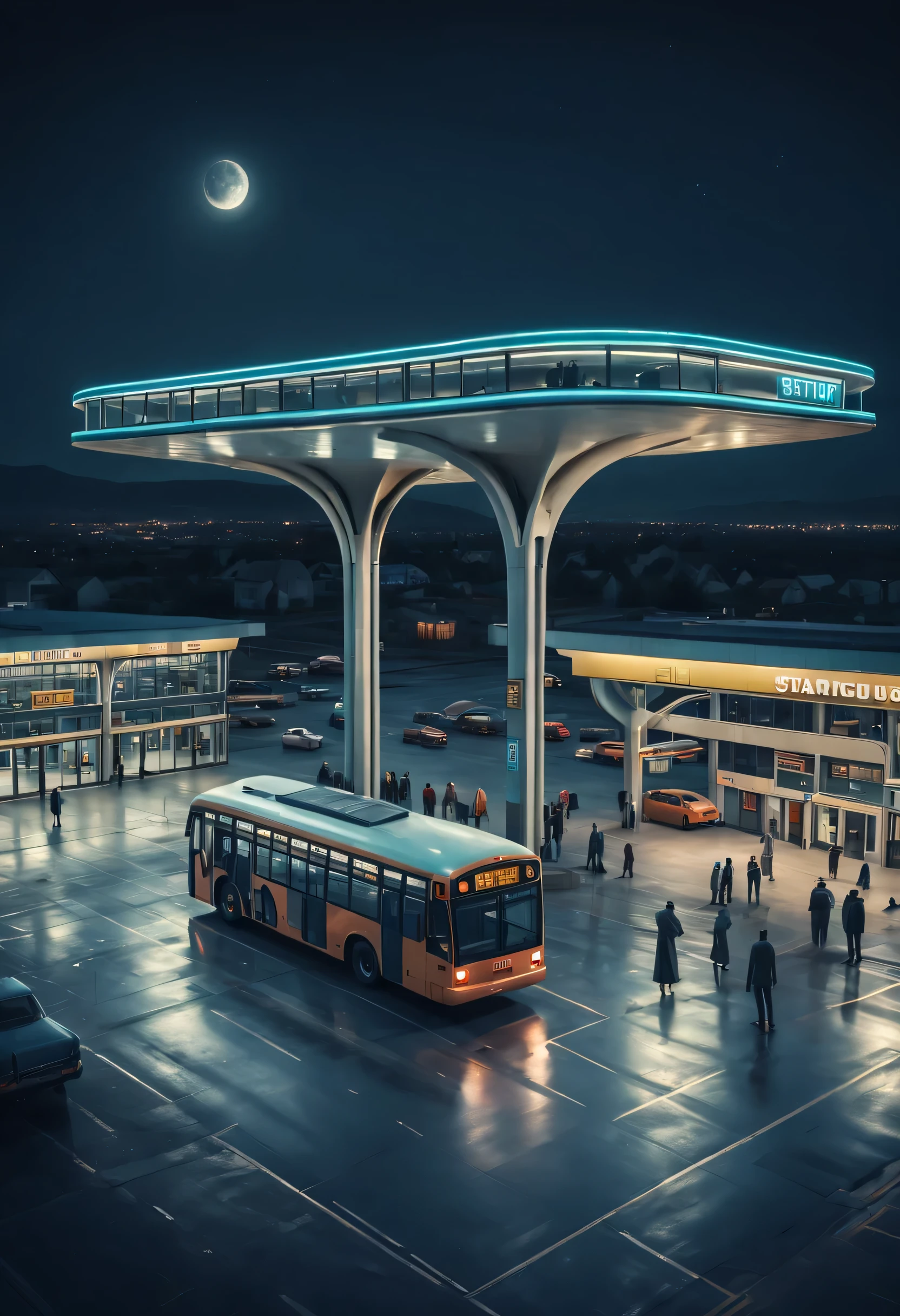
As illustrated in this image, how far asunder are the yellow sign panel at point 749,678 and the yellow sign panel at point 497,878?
43.4ft

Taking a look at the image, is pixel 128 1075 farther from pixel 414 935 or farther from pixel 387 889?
pixel 387 889

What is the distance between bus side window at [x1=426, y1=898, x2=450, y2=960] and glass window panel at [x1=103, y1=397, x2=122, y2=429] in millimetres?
20468

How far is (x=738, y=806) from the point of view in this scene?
3275 centimetres

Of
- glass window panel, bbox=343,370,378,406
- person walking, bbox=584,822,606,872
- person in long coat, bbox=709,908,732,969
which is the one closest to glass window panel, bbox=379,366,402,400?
glass window panel, bbox=343,370,378,406

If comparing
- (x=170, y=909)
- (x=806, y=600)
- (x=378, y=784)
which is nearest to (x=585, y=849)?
(x=378, y=784)

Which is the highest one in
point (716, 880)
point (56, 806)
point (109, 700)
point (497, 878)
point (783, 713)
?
point (783, 713)

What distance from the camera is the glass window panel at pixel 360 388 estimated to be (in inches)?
1051

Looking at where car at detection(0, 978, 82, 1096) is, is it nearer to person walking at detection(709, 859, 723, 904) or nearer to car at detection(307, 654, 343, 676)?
person walking at detection(709, 859, 723, 904)

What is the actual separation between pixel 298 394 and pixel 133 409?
6.57 m

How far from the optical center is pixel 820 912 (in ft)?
71.8

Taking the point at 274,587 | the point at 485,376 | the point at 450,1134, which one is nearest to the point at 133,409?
the point at 485,376

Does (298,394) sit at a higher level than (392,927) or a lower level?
higher

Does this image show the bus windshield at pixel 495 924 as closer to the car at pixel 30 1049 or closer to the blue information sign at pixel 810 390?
the car at pixel 30 1049

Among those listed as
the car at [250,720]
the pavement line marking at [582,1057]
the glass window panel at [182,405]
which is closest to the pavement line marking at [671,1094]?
the pavement line marking at [582,1057]
